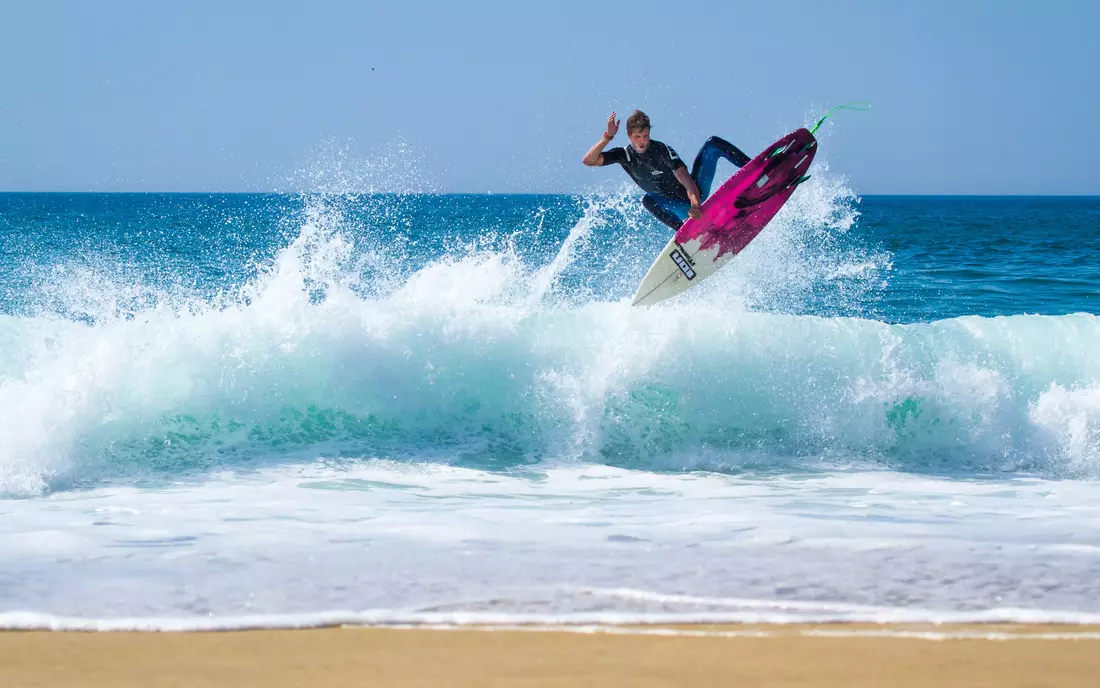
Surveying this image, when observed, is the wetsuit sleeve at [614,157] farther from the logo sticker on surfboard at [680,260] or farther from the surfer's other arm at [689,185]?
the logo sticker on surfboard at [680,260]

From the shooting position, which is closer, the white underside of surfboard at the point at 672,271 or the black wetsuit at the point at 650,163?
the black wetsuit at the point at 650,163

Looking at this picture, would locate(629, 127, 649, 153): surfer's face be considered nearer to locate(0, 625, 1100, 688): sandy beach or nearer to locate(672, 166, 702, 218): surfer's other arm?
locate(672, 166, 702, 218): surfer's other arm

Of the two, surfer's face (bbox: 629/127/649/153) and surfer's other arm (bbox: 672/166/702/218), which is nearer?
surfer's face (bbox: 629/127/649/153)

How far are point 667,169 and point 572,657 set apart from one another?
5.92 meters

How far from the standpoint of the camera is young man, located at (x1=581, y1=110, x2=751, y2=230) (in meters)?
8.38

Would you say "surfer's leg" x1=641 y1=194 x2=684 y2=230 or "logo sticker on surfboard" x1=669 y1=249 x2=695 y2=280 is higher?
"surfer's leg" x1=641 y1=194 x2=684 y2=230

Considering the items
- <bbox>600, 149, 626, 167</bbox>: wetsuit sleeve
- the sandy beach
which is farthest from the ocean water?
<bbox>600, 149, 626, 167</bbox>: wetsuit sleeve

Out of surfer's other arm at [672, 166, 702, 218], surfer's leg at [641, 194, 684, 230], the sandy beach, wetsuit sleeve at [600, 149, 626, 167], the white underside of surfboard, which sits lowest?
the sandy beach

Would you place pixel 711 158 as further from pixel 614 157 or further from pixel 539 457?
pixel 539 457

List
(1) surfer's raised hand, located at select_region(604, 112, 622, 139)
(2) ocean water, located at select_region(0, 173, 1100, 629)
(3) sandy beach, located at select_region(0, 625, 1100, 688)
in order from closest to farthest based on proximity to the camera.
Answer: (3) sandy beach, located at select_region(0, 625, 1100, 688) → (2) ocean water, located at select_region(0, 173, 1100, 629) → (1) surfer's raised hand, located at select_region(604, 112, 622, 139)

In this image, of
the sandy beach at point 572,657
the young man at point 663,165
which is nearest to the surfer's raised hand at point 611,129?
the young man at point 663,165

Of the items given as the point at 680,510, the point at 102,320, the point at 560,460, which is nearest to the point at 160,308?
the point at 102,320

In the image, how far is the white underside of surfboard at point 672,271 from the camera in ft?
30.6

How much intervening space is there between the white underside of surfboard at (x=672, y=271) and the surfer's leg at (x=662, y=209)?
0.18 meters
